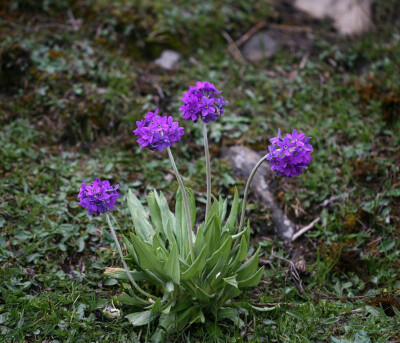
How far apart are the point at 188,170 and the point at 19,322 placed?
6.79 ft

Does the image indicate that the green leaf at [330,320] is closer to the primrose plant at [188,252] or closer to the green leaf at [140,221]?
the primrose plant at [188,252]

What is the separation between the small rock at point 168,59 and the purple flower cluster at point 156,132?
313 centimetres

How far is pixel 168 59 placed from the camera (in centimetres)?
547

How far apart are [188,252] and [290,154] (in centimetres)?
103

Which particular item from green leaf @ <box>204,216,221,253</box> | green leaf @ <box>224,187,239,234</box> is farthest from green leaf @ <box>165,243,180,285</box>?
green leaf @ <box>224,187,239,234</box>

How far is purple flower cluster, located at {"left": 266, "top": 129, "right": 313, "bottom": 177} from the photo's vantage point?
2.31m

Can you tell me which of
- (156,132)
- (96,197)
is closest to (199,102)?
(156,132)

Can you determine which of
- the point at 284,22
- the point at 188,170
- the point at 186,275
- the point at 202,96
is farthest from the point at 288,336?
the point at 284,22

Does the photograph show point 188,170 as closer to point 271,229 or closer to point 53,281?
point 271,229

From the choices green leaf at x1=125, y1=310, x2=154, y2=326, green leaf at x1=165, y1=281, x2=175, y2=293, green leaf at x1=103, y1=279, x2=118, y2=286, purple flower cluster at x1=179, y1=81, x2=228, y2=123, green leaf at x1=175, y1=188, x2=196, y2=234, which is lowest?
green leaf at x1=103, y1=279, x2=118, y2=286

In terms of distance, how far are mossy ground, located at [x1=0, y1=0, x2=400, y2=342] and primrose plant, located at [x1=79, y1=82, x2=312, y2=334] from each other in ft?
0.53

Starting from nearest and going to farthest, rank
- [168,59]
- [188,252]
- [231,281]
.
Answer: [231,281], [188,252], [168,59]

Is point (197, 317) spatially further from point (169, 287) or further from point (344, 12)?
point (344, 12)

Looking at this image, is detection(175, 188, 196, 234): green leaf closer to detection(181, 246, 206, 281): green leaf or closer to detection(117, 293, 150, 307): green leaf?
detection(181, 246, 206, 281): green leaf
